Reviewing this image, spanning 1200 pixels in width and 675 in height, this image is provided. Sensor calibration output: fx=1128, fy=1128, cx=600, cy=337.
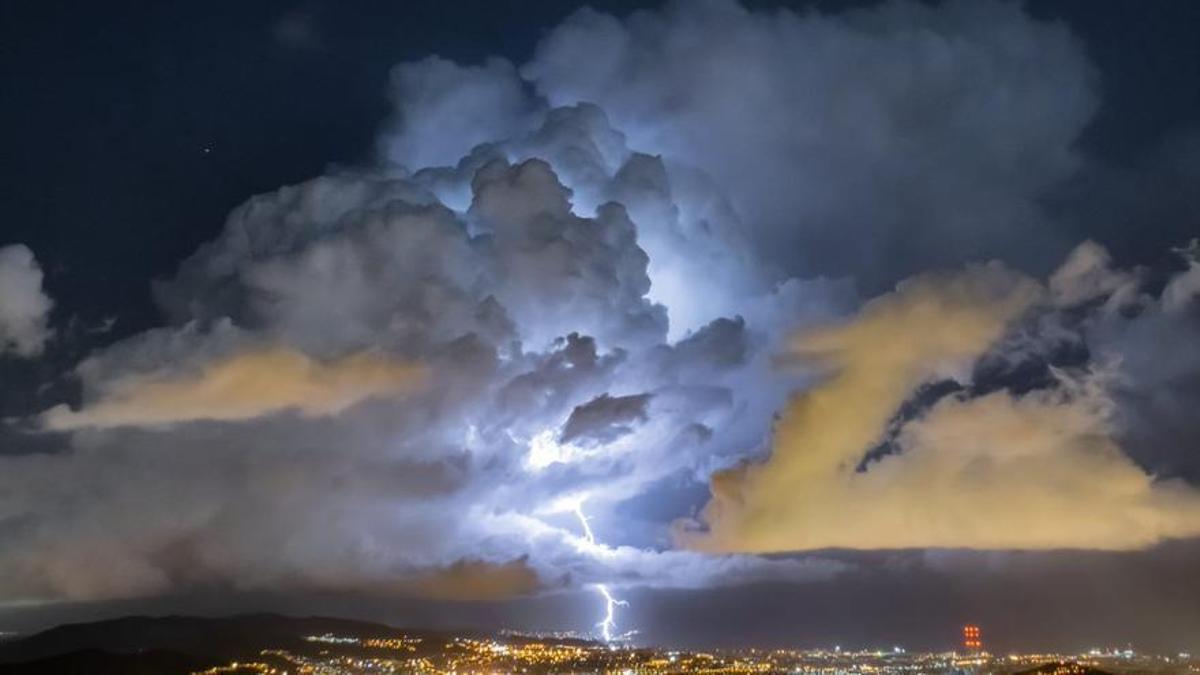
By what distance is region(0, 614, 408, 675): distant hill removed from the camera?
8456 centimetres

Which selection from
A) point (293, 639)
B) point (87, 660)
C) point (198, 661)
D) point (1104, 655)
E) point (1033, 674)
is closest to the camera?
point (87, 660)

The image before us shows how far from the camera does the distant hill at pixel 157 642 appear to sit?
84.6 metres

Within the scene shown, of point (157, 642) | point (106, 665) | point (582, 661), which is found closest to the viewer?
point (106, 665)

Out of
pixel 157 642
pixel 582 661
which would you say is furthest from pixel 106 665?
pixel 582 661

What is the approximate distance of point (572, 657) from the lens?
150 metres

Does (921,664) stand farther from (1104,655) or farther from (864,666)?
(1104,655)

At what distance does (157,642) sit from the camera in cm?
12862

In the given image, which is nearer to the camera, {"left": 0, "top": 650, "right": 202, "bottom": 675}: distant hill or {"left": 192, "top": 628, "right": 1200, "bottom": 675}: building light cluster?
{"left": 0, "top": 650, "right": 202, "bottom": 675}: distant hill

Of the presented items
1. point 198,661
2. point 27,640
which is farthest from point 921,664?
point 27,640

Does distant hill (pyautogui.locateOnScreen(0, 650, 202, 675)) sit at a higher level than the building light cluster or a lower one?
higher

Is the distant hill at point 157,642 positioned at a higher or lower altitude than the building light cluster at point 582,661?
higher

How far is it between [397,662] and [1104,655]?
10961 cm

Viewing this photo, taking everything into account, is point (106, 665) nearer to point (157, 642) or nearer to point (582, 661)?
point (157, 642)

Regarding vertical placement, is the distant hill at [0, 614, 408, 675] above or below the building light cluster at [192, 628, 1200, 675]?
above
